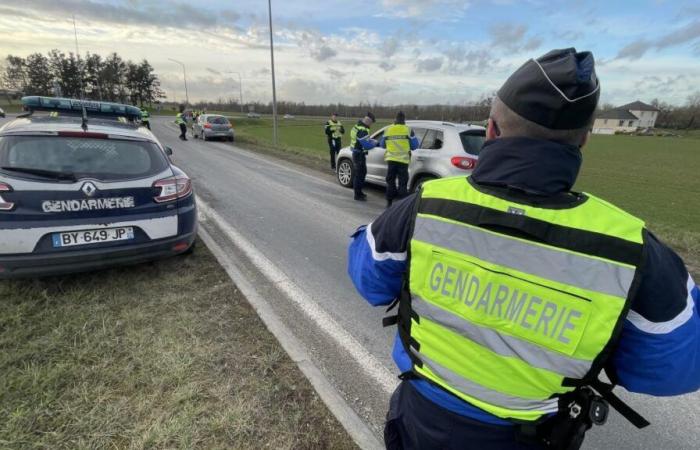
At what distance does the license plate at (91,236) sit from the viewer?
3.27 metres

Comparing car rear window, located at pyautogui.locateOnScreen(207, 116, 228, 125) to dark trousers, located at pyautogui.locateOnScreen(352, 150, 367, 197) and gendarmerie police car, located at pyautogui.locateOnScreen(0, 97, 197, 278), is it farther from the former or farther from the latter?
gendarmerie police car, located at pyautogui.locateOnScreen(0, 97, 197, 278)

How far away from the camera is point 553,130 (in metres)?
1.07

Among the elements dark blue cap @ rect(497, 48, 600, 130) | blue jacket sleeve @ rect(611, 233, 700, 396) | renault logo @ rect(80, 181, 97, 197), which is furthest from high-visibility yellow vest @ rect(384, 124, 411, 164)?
blue jacket sleeve @ rect(611, 233, 700, 396)

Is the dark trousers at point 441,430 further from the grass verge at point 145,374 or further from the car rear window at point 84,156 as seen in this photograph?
the car rear window at point 84,156

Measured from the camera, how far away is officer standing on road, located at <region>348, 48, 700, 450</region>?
3.16 feet

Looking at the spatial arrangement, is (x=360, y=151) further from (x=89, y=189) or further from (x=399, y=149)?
(x=89, y=189)

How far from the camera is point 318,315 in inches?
138

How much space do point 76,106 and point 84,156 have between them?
11.0 ft

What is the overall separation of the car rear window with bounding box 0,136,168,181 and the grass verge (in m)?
1.12

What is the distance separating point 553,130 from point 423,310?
2.11ft

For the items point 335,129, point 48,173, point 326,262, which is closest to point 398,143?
point 326,262

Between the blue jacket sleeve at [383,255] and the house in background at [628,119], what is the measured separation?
117m

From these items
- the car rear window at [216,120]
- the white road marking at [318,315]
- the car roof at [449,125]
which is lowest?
the white road marking at [318,315]

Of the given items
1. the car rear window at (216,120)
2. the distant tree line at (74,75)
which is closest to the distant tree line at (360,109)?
the distant tree line at (74,75)
